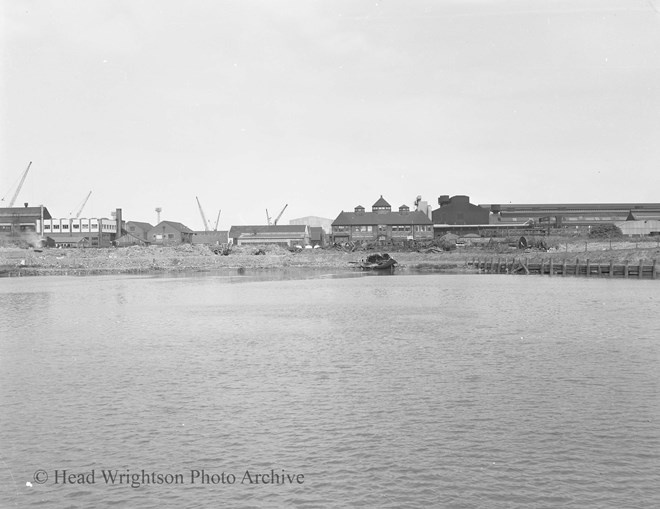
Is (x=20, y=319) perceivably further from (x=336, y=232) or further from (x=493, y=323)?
(x=336, y=232)

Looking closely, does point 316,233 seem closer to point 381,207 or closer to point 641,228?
point 381,207

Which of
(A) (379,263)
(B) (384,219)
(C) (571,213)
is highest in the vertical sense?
(C) (571,213)

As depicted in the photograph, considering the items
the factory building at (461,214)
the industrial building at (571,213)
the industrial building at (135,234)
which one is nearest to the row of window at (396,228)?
the factory building at (461,214)

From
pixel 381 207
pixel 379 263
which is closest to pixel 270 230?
pixel 381 207

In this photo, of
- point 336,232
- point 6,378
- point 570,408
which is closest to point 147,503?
point 570,408

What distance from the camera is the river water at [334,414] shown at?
Answer: 13.1 metres

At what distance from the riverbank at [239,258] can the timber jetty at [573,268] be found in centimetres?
448

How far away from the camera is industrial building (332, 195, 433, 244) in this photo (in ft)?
487

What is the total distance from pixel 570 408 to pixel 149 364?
52.8ft

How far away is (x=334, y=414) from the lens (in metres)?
18.0

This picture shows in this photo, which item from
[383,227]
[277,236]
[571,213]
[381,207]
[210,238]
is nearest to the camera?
[383,227]

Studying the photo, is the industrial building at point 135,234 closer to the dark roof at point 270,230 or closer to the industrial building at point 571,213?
the dark roof at point 270,230

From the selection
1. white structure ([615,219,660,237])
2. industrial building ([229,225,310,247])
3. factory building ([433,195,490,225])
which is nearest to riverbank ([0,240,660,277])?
white structure ([615,219,660,237])

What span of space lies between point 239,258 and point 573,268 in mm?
63832
